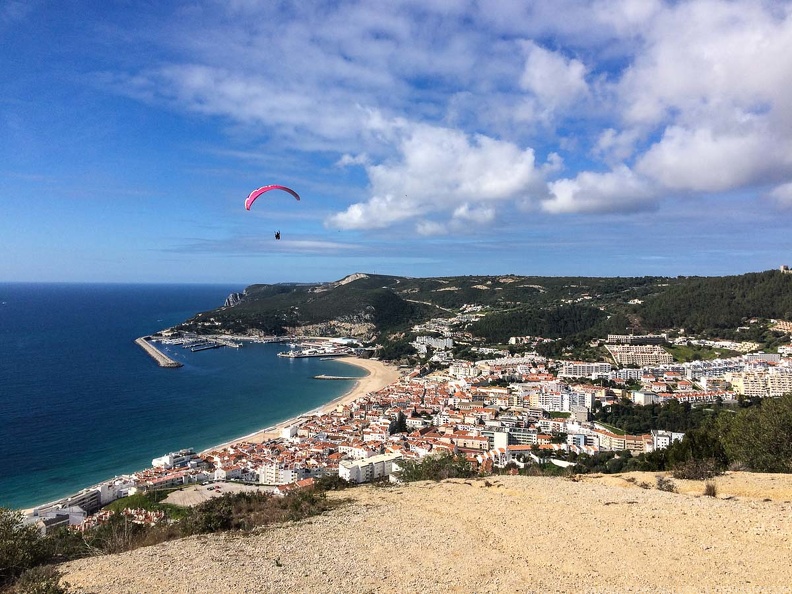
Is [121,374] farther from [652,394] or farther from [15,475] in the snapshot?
[652,394]

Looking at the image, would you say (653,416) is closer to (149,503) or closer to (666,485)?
(666,485)

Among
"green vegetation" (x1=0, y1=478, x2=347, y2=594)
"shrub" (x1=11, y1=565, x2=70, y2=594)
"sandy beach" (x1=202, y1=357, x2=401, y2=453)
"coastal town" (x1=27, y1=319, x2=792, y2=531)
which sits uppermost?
"shrub" (x1=11, y1=565, x2=70, y2=594)

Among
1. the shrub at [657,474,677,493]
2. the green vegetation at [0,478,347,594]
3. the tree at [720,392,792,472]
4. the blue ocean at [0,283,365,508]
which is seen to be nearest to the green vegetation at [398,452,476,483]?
the green vegetation at [0,478,347,594]

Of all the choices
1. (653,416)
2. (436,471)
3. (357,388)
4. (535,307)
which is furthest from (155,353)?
(535,307)

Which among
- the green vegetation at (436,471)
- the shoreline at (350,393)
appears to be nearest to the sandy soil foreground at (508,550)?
the green vegetation at (436,471)

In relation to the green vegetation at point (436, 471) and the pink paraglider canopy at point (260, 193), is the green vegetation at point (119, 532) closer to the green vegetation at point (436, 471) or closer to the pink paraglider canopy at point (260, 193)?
the green vegetation at point (436, 471)

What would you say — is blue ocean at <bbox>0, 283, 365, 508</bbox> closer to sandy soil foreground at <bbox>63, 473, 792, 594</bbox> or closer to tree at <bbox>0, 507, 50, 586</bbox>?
tree at <bbox>0, 507, 50, 586</bbox>
